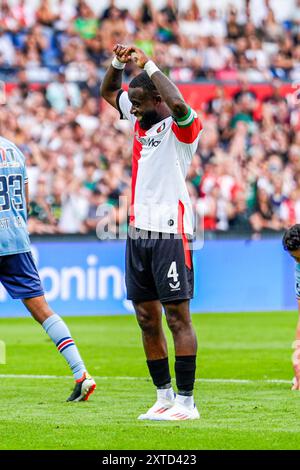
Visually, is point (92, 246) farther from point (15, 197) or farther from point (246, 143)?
point (15, 197)

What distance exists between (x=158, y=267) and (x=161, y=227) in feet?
0.96

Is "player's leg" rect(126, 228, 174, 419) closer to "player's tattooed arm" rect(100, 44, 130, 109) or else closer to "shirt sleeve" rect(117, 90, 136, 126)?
"shirt sleeve" rect(117, 90, 136, 126)

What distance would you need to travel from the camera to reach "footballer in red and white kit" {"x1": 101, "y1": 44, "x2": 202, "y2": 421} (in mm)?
8352

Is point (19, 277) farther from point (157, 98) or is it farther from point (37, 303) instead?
point (157, 98)

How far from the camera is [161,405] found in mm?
8539

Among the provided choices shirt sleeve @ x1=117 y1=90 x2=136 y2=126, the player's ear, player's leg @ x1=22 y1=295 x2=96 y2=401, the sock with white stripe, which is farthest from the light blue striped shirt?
the player's ear

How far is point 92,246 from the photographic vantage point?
64.3ft

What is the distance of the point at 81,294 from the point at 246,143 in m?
5.81

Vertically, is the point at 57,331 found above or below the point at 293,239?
below

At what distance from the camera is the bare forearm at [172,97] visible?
800 centimetres

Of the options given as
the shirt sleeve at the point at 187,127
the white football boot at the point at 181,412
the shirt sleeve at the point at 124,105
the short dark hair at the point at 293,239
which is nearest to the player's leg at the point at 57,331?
the white football boot at the point at 181,412

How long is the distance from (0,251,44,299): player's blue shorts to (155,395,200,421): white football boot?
5.79 feet

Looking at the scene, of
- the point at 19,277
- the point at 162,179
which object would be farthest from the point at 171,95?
the point at 19,277

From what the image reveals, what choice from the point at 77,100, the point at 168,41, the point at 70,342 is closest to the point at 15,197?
the point at 70,342
